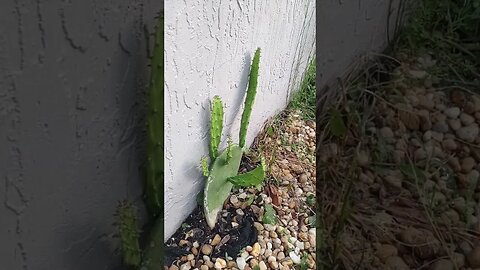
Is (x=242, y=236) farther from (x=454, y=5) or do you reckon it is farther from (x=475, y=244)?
(x=454, y=5)

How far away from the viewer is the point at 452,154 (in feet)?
3.96

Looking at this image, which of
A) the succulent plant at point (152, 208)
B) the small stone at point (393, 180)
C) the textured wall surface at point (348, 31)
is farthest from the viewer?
the small stone at point (393, 180)

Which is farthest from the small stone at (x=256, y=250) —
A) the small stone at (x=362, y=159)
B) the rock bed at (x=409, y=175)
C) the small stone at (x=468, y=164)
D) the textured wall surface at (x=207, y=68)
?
the small stone at (x=468, y=164)

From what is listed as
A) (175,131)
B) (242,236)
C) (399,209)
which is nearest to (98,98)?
(175,131)

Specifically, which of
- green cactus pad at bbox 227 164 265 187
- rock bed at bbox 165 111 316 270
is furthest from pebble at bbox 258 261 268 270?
green cactus pad at bbox 227 164 265 187

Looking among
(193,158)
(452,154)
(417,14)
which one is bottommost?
(452,154)

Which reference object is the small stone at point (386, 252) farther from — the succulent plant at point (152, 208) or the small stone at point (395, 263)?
the succulent plant at point (152, 208)

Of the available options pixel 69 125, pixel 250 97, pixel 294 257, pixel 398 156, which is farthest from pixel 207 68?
pixel 398 156

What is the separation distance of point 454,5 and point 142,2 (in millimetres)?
722

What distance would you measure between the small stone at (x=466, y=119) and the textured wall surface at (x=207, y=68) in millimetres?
525

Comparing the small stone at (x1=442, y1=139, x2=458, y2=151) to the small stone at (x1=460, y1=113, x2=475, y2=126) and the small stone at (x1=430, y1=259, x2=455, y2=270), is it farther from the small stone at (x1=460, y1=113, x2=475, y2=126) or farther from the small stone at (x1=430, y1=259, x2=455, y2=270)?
the small stone at (x1=430, y1=259, x2=455, y2=270)

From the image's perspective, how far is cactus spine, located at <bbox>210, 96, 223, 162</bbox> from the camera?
0.79 m

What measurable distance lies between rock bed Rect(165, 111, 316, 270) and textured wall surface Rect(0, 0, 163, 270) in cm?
9

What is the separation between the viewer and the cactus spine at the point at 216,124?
2.58 feet
